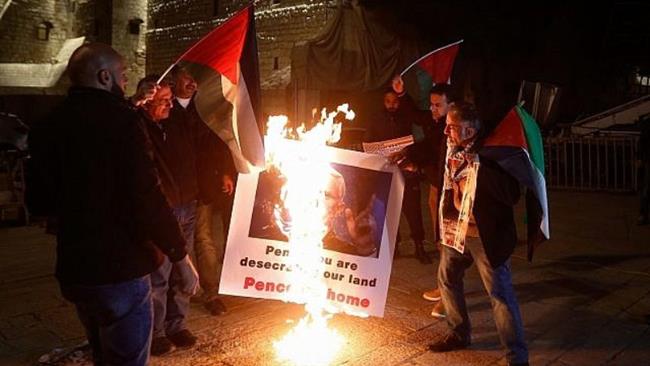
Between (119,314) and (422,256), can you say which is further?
(422,256)

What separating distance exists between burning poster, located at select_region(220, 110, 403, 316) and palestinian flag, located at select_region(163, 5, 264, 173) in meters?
0.43

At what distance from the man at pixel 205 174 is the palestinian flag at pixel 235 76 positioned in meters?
0.54

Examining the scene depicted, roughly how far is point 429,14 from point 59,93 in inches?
872

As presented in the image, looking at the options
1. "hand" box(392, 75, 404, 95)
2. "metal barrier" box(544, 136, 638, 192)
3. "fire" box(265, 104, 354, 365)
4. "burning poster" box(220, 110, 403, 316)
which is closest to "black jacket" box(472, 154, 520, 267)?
"burning poster" box(220, 110, 403, 316)

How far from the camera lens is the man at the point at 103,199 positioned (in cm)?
260

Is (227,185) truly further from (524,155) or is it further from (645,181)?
(645,181)

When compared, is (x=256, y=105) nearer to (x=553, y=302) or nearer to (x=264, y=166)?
(x=264, y=166)

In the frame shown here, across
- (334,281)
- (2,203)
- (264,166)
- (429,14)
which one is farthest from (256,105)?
(429,14)

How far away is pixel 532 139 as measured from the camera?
4020mm

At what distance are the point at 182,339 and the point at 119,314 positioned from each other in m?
1.88

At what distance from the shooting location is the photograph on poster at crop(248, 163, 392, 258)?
14.7 ft

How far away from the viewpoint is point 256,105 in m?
4.03

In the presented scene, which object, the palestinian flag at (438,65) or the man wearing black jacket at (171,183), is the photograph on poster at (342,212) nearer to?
the man wearing black jacket at (171,183)

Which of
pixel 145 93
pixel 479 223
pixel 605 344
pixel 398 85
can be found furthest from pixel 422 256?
pixel 145 93
